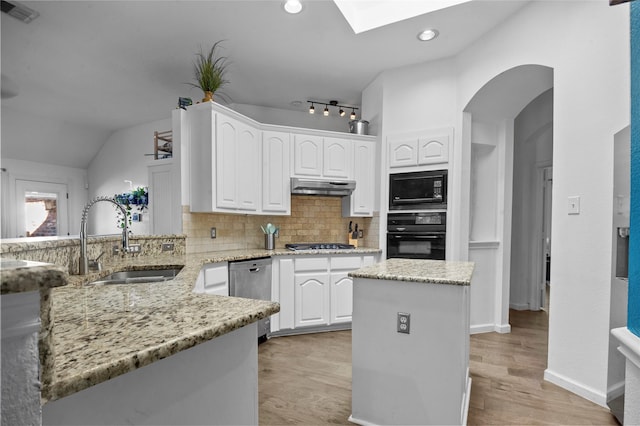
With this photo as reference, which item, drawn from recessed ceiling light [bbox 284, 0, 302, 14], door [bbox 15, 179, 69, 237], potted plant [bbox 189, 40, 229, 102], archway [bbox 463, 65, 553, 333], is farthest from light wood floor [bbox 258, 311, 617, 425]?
door [bbox 15, 179, 69, 237]

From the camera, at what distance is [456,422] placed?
1689 mm

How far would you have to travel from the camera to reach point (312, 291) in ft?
11.5

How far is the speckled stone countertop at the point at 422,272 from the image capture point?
67.4 inches

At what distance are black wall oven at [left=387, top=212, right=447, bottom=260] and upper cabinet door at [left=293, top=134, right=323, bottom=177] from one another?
104 cm

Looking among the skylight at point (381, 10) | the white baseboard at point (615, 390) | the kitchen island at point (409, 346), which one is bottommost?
the white baseboard at point (615, 390)

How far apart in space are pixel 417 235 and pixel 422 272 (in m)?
1.69

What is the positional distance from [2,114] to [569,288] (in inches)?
293

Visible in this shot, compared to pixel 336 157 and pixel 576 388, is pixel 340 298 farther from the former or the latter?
pixel 576 388

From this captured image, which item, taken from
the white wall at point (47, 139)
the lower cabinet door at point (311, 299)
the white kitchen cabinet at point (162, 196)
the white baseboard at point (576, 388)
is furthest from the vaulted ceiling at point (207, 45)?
the white baseboard at point (576, 388)

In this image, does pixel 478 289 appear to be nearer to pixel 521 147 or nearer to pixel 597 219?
pixel 597 219

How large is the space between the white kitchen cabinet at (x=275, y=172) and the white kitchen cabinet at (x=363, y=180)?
0.79 m

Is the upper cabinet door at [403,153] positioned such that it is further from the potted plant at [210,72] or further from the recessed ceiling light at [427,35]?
the potted plant at [210,72]

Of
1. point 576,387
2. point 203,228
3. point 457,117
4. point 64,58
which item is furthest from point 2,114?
point 576,387

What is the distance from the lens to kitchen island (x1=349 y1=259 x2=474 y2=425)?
5.58 ft
